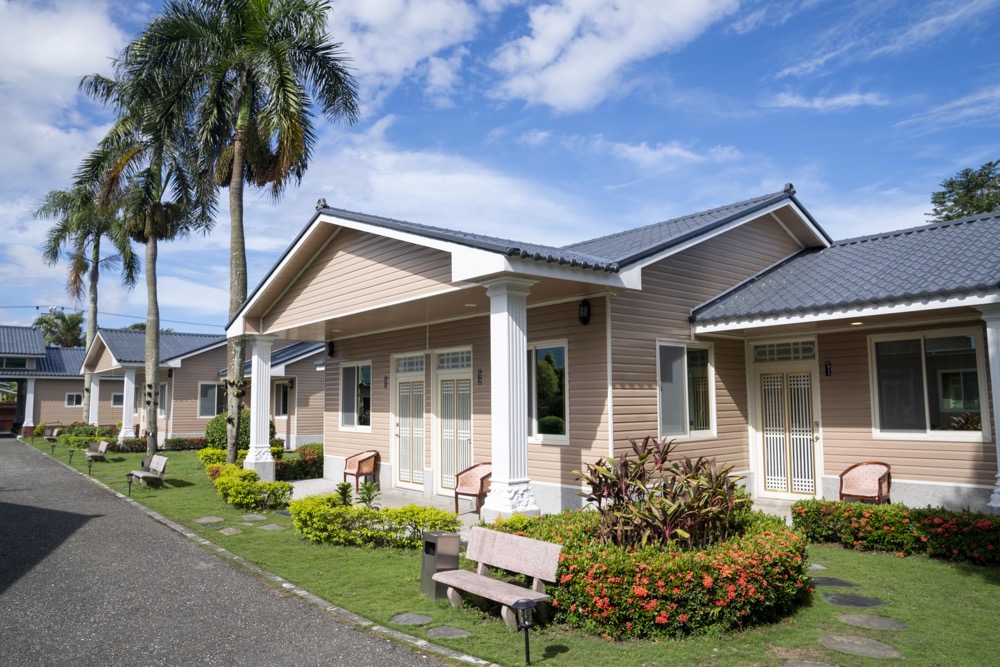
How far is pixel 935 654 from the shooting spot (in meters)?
→ 5.14

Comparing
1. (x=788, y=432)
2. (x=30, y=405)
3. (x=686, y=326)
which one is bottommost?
(x=788, y=432)

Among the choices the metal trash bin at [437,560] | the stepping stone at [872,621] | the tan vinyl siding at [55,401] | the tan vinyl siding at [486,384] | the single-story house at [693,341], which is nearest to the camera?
the stepping stone at [872,621]

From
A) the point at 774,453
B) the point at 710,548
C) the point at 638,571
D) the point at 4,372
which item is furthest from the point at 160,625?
the point at 4,372

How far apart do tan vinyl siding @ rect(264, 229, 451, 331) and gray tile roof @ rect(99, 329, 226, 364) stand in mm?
19027

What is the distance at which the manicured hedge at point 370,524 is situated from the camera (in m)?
8.98

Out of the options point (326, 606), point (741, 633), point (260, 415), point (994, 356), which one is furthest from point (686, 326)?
point (260, 415)

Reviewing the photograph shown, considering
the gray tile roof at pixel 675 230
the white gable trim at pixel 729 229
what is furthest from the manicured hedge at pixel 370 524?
the gray tile roof at pixel 675 230

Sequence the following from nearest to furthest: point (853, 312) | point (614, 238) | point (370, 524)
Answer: point (370, 524)
point (853, 312)
point (614, 238)

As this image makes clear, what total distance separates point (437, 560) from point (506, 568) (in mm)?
793

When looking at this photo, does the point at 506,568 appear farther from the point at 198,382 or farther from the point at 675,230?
the point at 198,382

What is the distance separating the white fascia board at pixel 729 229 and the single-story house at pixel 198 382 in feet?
62.6

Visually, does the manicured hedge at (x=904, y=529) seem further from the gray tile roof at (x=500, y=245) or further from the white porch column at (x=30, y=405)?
the white porch column at (x=30, y=405)

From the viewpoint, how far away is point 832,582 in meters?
7.22

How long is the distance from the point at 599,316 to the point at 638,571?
4.82 m
